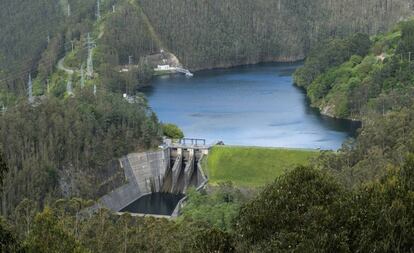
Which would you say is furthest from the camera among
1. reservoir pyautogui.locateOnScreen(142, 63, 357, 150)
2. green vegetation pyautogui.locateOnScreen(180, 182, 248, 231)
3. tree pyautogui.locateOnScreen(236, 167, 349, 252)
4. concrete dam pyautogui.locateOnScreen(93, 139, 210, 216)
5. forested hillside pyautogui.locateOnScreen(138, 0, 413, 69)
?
forested hillside pyautogui.locateOnScreen(138, 0, 413, 69)

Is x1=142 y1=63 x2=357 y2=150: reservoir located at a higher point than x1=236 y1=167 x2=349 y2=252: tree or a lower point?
lower

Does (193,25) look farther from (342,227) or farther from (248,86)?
(342,227)

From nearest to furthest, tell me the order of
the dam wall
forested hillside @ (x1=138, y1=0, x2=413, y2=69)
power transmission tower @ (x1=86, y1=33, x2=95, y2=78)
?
1. the dam wall
2. power transmission tower @ (x1=86, y1=33, x2=95, y2=78)
3. forested hillside @ (x1=138, y1=0, x2=413, y2=69)

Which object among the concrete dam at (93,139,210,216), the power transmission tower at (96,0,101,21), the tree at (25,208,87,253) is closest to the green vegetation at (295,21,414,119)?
the concrete dam at (93,139,210,216)

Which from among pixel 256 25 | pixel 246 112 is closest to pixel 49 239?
pixel 246 112

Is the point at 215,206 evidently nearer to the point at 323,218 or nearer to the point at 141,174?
the point at 141,174

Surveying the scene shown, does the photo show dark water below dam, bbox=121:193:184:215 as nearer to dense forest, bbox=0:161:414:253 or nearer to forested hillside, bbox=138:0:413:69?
dense forest, bbox=0:161:414:253

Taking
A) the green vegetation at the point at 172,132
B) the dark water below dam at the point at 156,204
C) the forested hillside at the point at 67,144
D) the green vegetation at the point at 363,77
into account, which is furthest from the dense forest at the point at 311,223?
the green vegetation at the point at 363,77
